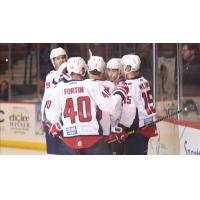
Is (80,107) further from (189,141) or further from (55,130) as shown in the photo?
(189,141)

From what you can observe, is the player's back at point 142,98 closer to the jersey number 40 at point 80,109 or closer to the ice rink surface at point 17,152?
the jersey number 40 at point 80,109

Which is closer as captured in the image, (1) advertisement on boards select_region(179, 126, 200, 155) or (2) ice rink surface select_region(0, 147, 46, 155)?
(1) advertisement on boards select_region(179, 126, 200, 155)

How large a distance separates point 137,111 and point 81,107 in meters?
0.37

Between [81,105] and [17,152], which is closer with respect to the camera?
[81,105]

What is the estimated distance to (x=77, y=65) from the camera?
17.3 feet

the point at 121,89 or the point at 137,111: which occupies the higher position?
the point at 121,89

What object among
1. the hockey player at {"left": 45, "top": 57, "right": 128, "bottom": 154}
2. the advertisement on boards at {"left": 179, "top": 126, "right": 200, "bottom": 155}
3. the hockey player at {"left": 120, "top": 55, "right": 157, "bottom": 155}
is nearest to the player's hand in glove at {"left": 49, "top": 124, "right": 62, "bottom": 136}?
the hockey player at {"left": 45, "top": 57, "right": 128, "bottom": 154}

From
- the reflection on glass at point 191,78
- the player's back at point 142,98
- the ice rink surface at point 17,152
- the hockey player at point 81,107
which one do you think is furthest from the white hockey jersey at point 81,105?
the reflection on glass at point 191,78

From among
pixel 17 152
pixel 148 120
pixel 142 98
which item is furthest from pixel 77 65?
pixel 17 152

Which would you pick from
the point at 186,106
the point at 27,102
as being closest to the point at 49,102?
the point at 27,102

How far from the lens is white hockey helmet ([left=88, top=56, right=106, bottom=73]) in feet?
→ 17.2

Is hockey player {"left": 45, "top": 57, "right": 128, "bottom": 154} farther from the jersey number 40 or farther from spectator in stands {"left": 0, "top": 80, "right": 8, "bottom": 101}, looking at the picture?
spectator in stands {"left": 0, "top": 80, "right": 8, "bottom": 101}

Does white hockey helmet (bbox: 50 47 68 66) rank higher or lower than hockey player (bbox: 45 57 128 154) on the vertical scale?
higher
